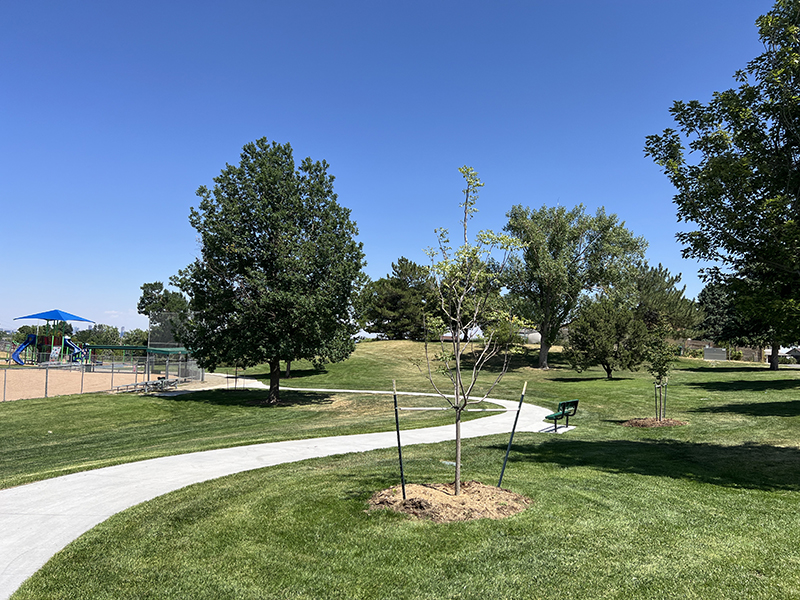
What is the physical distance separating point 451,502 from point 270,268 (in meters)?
17.6

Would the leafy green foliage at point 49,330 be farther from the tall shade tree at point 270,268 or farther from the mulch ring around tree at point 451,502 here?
the mulch ring around tree at point 451,502

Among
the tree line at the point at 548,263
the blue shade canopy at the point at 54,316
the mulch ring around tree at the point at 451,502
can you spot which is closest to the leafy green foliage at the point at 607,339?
the tree line at the point at 548,263

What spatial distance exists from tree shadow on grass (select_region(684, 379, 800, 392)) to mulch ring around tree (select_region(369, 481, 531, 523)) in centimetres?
2176

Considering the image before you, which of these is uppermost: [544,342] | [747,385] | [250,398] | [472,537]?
[544,342]

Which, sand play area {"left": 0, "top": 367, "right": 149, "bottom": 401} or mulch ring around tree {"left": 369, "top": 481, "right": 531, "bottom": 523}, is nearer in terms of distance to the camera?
mulch ring around tree {"left": 369, "top": 481, "right": 531, "bottom": 523}

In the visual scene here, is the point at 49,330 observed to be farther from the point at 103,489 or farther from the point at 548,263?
the point at 103,489

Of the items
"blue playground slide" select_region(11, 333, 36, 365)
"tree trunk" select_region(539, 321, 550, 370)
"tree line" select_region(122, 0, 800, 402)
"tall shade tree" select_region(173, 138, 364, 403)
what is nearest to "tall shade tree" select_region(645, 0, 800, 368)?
"tree line" select_region(122, 0, 800, 402)

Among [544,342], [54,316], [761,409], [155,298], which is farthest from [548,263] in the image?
[155,298]

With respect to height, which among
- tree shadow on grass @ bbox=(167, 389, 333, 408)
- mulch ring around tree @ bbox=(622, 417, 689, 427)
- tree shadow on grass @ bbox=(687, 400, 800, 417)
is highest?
tree shadow on grass @ bbox=(687, 400, 800, 417)

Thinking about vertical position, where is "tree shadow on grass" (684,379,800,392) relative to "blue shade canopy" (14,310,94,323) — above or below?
below

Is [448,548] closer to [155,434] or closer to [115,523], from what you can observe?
[115,523]

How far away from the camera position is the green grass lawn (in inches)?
178

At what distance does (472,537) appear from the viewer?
5.60 metres

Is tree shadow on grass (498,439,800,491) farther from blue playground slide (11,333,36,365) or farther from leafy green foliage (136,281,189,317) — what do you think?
leafy green foliage (136,281,189,317)
